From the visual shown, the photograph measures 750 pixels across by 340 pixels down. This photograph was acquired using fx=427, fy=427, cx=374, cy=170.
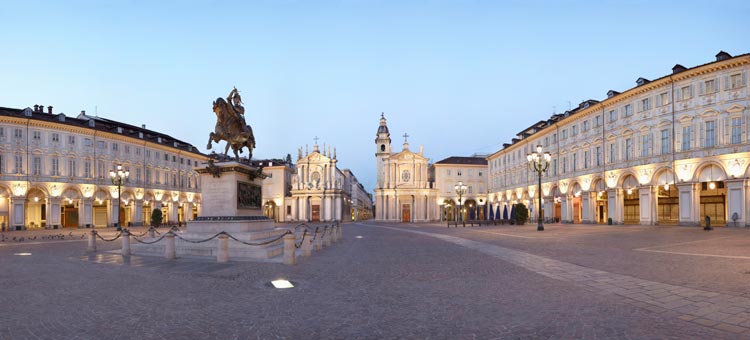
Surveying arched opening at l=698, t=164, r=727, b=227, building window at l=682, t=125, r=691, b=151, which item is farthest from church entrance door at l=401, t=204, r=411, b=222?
building window at l=682, t=125, r=691, b=151

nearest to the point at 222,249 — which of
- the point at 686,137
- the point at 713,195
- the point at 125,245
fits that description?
the point at 125,245

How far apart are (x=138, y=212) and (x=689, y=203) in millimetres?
64901

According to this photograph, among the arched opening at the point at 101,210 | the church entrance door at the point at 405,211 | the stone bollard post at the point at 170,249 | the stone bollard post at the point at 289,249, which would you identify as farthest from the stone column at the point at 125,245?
the church entrance door at the point at 405,211

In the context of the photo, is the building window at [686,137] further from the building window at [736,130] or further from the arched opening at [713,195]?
the building window at [736,130]

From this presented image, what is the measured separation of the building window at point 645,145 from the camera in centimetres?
4062

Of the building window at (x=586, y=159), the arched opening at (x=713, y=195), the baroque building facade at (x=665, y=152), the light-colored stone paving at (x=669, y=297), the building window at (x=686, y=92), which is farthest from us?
the building window at (x=586, y=159)

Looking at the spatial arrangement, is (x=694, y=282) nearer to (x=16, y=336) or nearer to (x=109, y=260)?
(x=16, y=336)

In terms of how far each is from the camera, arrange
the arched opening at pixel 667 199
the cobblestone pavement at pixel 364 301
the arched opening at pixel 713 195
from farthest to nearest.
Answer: the arched opening at pixel 667 199
the arched opening at pixel 713 195
the cobblestone pavement at pixel 364 301

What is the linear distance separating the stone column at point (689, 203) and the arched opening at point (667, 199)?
1362 mm

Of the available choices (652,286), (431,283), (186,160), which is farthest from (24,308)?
(186,160)

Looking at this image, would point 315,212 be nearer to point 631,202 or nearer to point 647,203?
point 631,202

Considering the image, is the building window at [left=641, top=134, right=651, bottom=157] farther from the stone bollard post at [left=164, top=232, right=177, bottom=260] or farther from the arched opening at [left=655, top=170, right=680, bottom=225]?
the stone bollard post at [left=164, top=232, right=177, bottom=260]

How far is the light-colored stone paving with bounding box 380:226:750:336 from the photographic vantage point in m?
6.81

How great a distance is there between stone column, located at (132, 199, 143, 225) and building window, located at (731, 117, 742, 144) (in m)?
67.4
